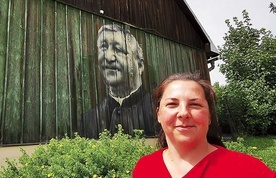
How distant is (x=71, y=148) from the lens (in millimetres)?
4000

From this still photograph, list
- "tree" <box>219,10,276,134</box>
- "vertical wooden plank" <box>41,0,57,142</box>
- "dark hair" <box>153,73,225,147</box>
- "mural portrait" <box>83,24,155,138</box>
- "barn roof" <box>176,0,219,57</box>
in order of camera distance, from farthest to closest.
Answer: "tree" <box>219,10,276,134</box> < "barn roof" <box>176,0,219,57</box> < "mural portrait" <box>83,24,155,138</box> < "vertical wooden plank" <box>41,0,57,142</box> < "dark hair" <box>153,73,225,147</box>

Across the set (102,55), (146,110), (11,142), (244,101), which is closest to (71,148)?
(11,142)

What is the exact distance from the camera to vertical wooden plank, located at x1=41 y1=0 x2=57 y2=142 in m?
5.43

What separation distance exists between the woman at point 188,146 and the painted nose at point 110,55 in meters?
5.89

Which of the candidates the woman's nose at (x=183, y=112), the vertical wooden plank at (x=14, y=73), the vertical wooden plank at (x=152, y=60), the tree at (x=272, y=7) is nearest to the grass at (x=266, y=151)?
the vertical wooden plank at (x=152, y=60)

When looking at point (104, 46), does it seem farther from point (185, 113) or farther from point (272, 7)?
point (272, 7)

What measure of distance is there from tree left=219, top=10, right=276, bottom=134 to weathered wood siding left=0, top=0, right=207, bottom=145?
15053 mm

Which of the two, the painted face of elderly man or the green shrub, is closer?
the green shrub

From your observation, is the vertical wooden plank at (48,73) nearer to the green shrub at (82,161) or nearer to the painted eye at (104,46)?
the green shrub at (82,161)

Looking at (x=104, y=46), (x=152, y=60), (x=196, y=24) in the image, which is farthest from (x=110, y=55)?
(x=196, y=24)

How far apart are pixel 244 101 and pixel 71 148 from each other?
17.1 m

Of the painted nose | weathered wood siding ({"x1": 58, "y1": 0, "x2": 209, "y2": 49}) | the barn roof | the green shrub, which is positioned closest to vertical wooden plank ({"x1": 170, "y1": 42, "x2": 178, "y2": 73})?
weathered wood siding ({"x1": 58, "y1": 0, "x2": 209, "y2": 49})

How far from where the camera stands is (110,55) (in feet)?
23.9

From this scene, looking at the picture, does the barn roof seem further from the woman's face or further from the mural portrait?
the woman's face
